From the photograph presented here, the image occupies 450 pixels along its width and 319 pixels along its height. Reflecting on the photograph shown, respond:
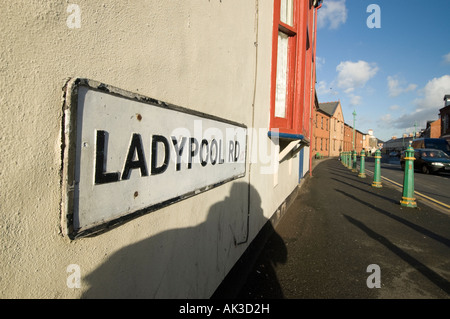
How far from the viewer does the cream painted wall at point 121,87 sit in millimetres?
676

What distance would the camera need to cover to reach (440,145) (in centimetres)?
1772

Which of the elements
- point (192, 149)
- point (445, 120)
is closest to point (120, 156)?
point (192, 149)

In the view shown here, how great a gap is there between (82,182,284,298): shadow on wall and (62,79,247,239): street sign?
21cm

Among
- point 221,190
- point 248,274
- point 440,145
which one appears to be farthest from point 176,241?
point 440,145

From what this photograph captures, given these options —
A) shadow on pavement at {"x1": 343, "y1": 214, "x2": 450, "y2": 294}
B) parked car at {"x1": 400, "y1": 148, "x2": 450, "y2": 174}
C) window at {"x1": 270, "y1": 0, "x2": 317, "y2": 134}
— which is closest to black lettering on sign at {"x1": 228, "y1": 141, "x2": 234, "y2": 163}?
window at {"x1": 270, "y1": 0, "x2": 317, "y2": 134}

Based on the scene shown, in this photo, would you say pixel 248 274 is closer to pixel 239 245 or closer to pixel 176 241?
pixel 239 245

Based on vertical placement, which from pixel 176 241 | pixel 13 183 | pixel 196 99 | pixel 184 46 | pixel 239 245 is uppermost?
pixel 184 46

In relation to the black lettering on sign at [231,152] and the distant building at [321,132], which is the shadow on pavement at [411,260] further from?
the distant building at [321,132]

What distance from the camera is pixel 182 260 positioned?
1.50 metres

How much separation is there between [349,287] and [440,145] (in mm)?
21566

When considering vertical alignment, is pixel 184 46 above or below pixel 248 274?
above

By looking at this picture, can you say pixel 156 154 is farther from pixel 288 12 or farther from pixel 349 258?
pixel 288 12

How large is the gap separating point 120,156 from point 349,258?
3.19 meters

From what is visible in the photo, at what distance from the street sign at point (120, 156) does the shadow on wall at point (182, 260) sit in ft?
0.69
